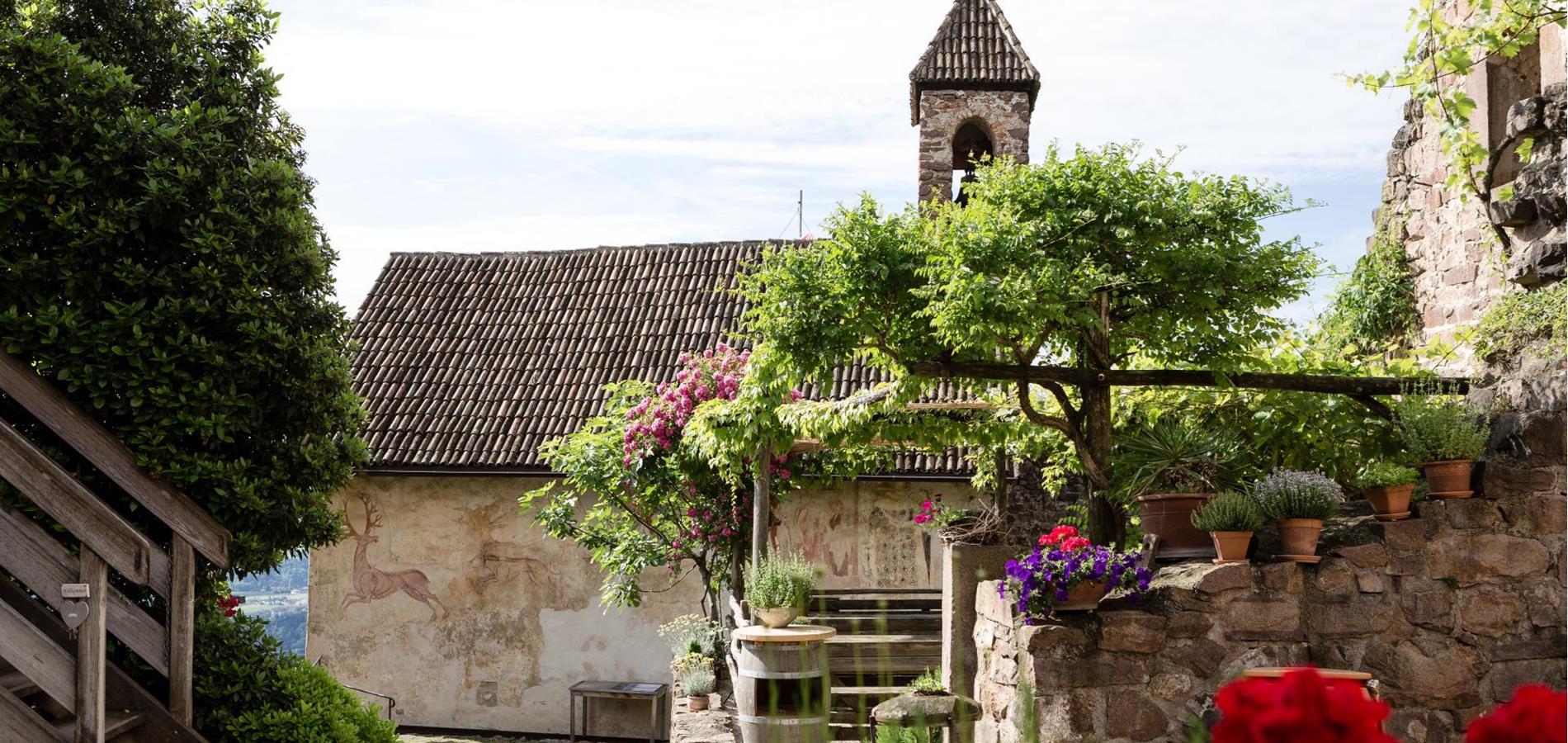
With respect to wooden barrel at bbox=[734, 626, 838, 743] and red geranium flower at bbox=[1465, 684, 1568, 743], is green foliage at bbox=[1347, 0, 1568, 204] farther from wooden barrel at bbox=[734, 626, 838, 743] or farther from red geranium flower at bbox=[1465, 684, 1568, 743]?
red geranium flower at bbox=[1465, 684, 1568, 743]

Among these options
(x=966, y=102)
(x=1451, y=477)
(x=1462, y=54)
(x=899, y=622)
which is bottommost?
(x=899, y=622)

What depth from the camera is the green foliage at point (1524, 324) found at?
637cm

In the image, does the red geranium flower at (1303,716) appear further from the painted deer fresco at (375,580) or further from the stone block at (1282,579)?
the painted deer fresco at (375,580)

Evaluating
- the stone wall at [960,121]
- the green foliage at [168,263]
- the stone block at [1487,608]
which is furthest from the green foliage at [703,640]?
the stone block at [1487,608]

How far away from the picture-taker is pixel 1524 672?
242 inches

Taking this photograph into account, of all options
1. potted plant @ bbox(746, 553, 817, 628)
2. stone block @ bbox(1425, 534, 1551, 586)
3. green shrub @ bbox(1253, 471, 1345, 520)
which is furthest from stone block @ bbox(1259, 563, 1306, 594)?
potted plant @ bbox(746, 553, 817, 628)

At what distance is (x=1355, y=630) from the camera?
19.9 feet

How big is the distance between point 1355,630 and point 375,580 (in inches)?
420

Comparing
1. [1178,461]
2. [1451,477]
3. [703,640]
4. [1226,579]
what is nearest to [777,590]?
[703,640]

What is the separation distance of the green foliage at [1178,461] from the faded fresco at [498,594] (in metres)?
5.71

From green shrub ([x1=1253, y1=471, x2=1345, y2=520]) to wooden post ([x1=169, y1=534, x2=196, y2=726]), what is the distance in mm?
4960

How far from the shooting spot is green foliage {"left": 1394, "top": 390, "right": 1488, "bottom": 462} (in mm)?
6105

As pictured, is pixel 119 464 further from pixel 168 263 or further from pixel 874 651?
pixel 874 651

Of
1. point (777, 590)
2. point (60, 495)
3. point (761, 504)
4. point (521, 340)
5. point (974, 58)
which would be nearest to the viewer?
point (60, 495)
